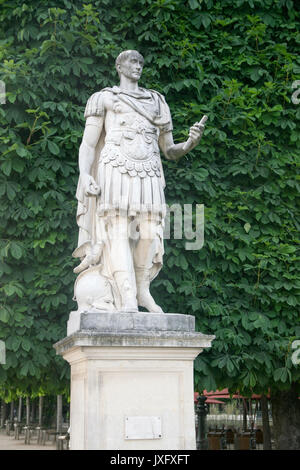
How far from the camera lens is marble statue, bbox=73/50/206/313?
564cm

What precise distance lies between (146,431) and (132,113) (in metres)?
3.01

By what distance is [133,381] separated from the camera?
17.2ft

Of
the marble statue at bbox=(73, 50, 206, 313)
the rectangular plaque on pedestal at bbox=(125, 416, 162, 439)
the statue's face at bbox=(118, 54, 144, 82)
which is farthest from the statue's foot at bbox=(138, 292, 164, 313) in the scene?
the statue's face at bbox=(118, 54, 144, 82)

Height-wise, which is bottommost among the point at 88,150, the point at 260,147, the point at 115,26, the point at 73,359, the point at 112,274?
the point at 73,359

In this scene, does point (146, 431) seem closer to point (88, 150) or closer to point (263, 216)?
point (88, 150)

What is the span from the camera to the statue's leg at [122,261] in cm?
554

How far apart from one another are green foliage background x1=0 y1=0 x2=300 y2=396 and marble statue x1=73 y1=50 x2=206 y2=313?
2.13m

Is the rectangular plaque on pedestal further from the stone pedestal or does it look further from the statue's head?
the statue's head

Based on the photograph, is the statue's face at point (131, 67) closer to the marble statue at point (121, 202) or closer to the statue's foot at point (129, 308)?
the marble statue at point (121, 202)

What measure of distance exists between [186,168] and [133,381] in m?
4.19

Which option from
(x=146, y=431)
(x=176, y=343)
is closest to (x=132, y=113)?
(x=176, y=343)

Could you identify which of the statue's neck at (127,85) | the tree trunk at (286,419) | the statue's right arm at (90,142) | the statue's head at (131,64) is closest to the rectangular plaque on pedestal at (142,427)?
the statue's right arm at (90,142)

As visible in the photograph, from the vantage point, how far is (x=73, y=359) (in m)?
5.61

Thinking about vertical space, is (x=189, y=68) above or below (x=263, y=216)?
above
